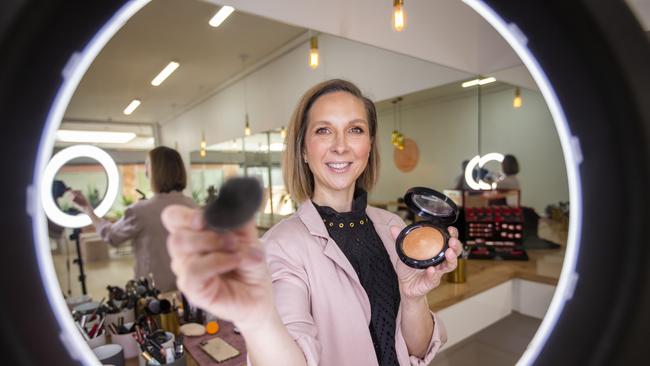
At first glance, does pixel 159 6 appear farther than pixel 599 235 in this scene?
Yes

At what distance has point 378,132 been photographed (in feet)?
3.07

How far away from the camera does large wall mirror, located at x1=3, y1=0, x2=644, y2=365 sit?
123 cm

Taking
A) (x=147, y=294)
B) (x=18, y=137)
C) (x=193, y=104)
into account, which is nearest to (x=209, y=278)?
(x=18, y=137)

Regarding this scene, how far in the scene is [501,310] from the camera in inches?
76.4

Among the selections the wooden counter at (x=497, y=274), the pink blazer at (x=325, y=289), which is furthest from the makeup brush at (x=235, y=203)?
the wooden counter at (x=497, y=274)

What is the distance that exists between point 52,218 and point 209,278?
548 millimetres

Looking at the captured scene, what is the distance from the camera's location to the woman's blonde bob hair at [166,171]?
0.93 m

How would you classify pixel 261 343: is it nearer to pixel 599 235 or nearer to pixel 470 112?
pixel 599 235

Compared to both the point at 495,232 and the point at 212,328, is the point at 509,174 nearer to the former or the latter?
the point at 495,232

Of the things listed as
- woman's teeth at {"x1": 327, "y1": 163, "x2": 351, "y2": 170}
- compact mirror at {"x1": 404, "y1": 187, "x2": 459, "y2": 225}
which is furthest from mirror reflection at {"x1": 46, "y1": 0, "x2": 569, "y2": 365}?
compact mirror at {"x1": 404, "y1": 187, "x2": 459, "y2": 225}

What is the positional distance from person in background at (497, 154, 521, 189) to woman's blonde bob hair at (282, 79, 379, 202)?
69.4 inches

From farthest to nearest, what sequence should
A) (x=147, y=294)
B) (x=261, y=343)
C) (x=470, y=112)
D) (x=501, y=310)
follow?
(x=470, y=112), (x=501, y=310), (x=147, y=294), (x=261, y=343)

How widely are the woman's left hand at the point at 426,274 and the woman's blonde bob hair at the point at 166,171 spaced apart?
2.04ft

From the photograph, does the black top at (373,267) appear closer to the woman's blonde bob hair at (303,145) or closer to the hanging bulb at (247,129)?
the woman's blonde bob hair at (303,145)
